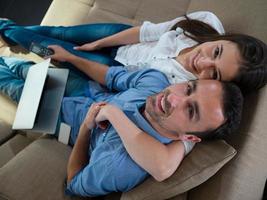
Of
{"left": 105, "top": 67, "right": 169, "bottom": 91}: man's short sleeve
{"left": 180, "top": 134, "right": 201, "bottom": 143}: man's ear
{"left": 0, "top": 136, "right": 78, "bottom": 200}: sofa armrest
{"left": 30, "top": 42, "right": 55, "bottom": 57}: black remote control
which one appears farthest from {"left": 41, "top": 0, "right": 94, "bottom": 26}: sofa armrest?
{"left": 180, "top": 134, "right": 201, "bottom": 143}: man's ear

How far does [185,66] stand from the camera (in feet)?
3.99

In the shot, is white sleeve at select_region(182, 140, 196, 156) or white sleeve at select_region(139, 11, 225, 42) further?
white sleeve at select_region(139, 11, 225, 42)

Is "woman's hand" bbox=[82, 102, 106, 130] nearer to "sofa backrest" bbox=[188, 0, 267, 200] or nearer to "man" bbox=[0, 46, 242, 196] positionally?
"man" bbox=[0, 46, 242, 196]

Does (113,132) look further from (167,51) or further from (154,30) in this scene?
(154,30)

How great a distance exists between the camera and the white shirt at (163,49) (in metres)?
1.23

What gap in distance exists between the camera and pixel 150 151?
956 mm

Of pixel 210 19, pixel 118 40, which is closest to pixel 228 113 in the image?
pixel 210 19

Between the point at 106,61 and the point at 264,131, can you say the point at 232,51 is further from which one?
the point at 106,61

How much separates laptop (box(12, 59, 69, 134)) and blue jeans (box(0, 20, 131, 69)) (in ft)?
0.53

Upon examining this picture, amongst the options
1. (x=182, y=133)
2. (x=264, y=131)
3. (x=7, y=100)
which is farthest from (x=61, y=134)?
(x=264, y=131)

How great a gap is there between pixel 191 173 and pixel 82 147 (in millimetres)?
418

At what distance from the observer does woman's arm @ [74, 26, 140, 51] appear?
1.42m

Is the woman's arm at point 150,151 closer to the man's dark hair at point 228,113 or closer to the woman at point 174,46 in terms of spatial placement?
the man's dark hair at point 228,113

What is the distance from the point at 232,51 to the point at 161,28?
A: 14.9 inches
